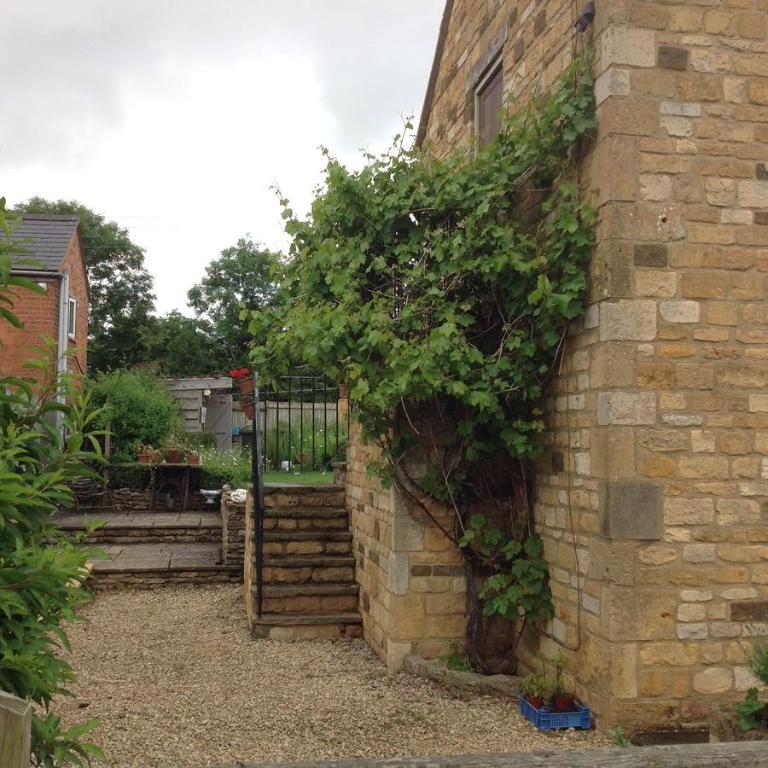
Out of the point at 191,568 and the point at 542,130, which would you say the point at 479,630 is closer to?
the point at 542,130

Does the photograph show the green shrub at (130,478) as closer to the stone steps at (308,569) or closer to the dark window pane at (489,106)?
the stone steps at (308,569)

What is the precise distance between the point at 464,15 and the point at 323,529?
5105mm

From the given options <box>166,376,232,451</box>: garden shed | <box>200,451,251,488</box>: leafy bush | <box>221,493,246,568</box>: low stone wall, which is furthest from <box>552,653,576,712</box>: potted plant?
<box>166,376,232,451</box>: garden shed

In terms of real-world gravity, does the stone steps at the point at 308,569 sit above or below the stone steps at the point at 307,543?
below

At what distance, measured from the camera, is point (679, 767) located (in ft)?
8.43

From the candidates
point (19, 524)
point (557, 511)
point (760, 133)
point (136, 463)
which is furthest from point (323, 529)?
point (136, 463)

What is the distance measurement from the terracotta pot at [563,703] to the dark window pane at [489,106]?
441 cm

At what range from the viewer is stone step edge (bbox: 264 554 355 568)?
8.25 m

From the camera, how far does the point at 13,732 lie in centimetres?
157

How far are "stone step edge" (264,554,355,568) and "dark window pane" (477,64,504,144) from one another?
13.5 feet

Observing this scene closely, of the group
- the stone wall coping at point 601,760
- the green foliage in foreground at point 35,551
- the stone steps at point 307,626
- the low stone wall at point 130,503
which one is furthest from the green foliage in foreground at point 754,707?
the low stone wall at point 130,503

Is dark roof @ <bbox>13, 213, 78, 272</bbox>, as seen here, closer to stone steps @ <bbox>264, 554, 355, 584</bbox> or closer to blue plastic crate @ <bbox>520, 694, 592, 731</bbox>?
stone steps @ <bbox>264, 554, 355, 584</bbox>

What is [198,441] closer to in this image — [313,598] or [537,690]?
[313,598]

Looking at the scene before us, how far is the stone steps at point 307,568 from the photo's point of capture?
26.1 ft
